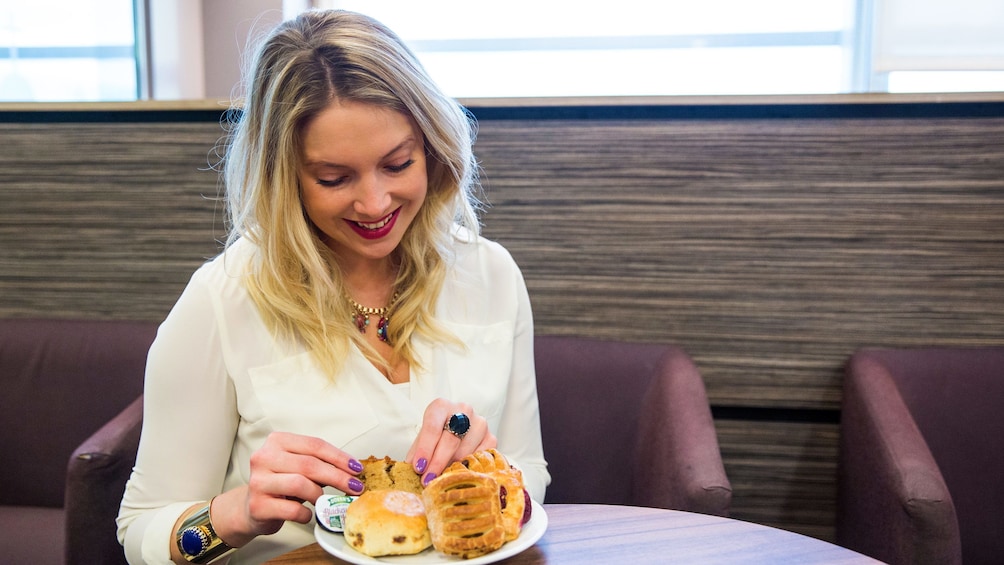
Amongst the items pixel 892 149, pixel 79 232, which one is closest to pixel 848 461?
pixel 892 149

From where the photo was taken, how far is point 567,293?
71.9 inches

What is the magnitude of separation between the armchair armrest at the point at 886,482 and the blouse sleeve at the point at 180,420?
1.00 metres

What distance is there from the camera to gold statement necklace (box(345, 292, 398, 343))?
4.18 feet

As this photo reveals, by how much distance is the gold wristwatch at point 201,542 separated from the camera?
1.03 meters

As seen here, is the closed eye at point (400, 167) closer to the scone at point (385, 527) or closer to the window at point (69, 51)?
the scone at point (385, 527)

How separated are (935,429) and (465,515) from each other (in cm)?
121

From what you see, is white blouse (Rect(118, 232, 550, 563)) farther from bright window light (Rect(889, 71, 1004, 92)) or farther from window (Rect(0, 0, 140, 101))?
bright window light (Rect(889, 71, 1004, 92))

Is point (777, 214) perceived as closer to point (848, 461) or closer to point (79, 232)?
point (848, 461)

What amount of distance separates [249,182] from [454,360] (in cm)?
39

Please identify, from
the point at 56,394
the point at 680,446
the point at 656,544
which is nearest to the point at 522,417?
the point at 680,446

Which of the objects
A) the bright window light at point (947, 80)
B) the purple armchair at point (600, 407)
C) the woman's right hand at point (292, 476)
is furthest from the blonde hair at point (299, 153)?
the bright window light at point (947, 80)

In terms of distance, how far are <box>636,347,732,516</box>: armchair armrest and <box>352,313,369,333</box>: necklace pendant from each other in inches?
21.0

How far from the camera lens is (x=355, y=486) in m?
0.90

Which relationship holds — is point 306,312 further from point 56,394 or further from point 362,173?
point 56,394
